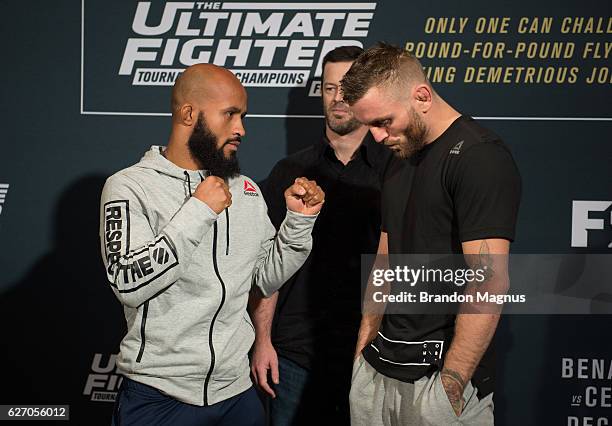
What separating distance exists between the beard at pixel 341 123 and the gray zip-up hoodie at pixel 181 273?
559 mm

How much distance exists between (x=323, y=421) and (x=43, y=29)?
6.19ft

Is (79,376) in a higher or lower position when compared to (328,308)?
lower

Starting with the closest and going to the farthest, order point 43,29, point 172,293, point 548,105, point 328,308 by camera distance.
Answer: point 172,293, point 328,308, point 548,105, point 43,29

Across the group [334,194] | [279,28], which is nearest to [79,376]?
[334,194]

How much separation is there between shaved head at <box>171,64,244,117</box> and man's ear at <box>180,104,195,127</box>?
0.05 feet

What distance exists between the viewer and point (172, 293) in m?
1.90

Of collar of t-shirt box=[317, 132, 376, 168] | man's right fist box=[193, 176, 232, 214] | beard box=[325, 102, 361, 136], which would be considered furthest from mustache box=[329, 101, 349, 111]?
man's right fist box=[193, 176, 232, 214]

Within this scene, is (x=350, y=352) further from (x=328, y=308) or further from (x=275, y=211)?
(x=275, y=211)

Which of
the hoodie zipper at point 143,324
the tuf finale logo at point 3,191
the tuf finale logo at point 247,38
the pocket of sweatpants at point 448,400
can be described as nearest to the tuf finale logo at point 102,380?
the tuf finale logo at point 3,191

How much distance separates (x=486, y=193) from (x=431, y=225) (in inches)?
7.3

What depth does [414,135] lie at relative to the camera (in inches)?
77.0

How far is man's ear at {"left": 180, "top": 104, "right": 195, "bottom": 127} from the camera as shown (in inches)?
77.3

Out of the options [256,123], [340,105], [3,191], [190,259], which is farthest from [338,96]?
[3,191]

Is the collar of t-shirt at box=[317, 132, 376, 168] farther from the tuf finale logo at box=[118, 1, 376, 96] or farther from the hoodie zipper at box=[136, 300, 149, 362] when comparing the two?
the hoodie zipper at box=[136, 300, 149, 362]
